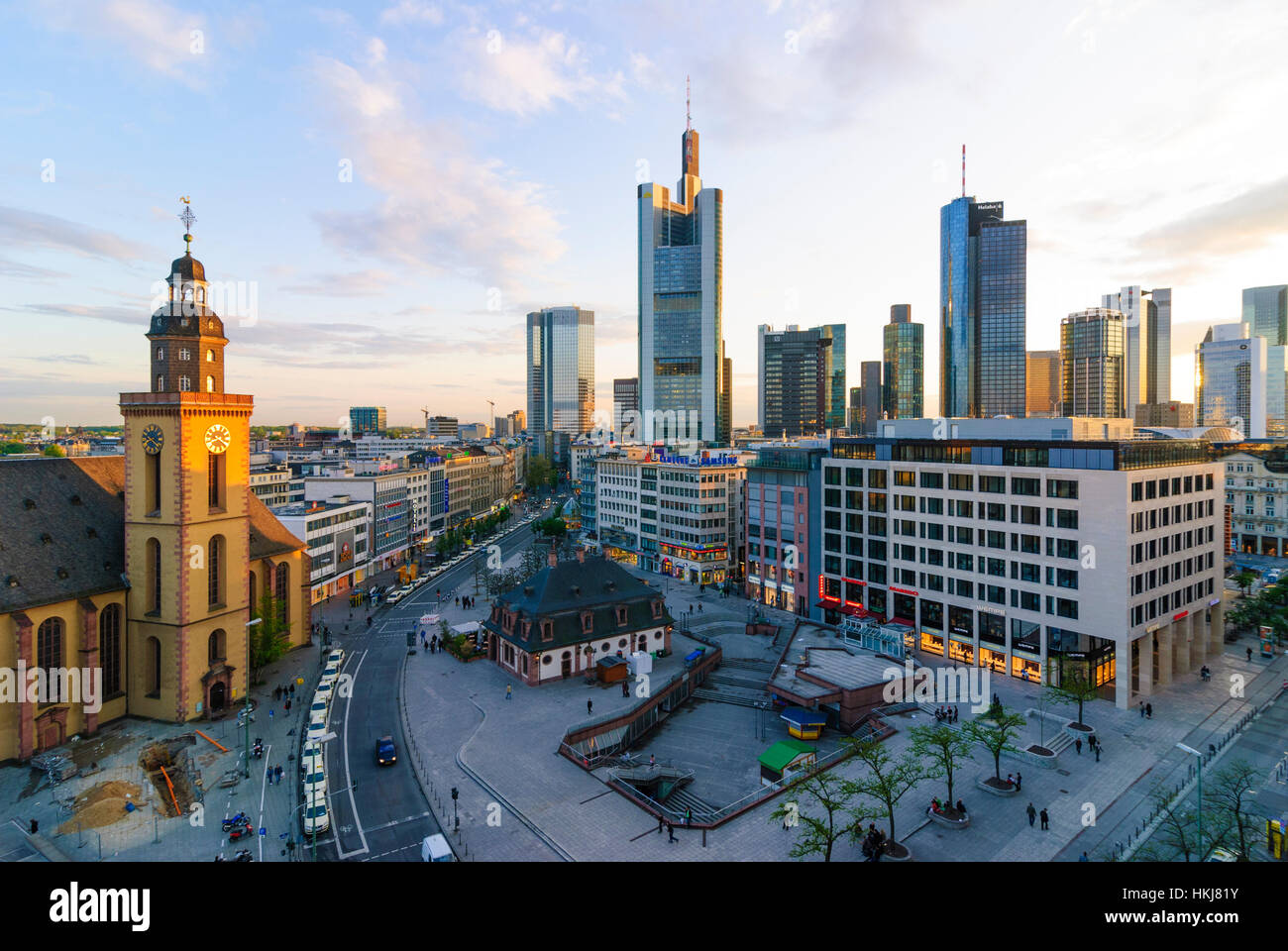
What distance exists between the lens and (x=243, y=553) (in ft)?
184

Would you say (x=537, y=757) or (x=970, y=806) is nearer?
(x=970, y=806)

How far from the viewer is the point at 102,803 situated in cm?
3862

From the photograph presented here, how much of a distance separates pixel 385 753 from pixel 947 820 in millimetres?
33177

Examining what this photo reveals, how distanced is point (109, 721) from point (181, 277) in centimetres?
3250

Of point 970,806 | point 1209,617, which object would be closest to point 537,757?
point 970,806

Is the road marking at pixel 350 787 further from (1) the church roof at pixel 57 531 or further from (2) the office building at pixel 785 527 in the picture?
(2) the office building at pixel 785 527

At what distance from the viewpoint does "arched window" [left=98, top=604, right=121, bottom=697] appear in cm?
5034

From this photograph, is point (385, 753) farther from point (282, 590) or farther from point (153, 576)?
point (282, 590)

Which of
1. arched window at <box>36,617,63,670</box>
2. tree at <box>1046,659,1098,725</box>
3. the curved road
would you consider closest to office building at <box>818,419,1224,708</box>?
tree at <box>1046,659,1098,725</box>

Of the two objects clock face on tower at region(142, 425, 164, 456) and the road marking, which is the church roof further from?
the road marking

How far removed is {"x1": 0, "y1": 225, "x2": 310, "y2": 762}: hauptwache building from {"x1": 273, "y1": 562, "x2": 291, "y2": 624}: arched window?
11349 mm

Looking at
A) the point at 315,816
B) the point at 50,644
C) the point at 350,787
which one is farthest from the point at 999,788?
the point at 50,644

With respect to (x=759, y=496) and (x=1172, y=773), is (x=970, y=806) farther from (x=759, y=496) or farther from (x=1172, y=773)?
(x=759, y=496)
